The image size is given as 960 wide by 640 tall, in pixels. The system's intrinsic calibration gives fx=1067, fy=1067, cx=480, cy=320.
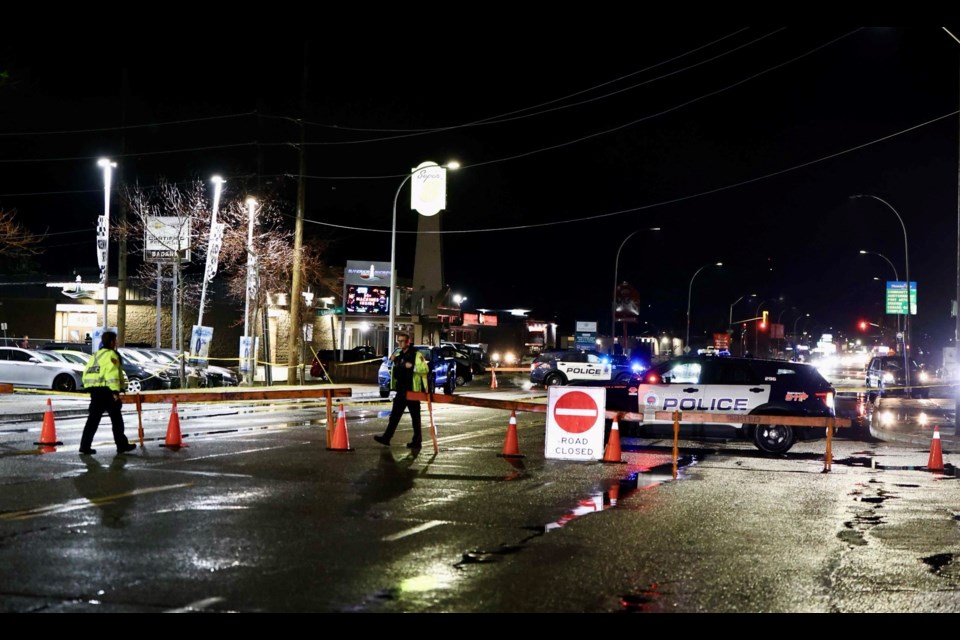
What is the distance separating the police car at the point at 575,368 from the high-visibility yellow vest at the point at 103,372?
26.5 meters

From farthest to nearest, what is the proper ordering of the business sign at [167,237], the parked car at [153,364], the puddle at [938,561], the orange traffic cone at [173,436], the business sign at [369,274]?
the business sign at [369,274] → the business sign at [167,237] → the parked car at [153,364] → the orange traffic cone at [173,436] → the puddle at [938,561]

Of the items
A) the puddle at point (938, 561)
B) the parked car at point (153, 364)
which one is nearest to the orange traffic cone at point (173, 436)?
the puddle at point (938, 561)

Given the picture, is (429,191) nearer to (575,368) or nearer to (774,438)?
(575,368)

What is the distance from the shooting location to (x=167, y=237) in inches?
1524

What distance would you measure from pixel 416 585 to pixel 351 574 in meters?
0.57

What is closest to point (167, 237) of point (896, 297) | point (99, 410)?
point (99, 410)

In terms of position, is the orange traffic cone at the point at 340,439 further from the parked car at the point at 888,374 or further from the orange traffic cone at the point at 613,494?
the parked car at the point at 888,374

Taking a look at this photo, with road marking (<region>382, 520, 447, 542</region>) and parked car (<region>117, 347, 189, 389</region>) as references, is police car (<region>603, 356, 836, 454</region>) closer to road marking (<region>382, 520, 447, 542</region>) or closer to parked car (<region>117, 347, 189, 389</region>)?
road marking (<region>382, 520, 447, 542</region>)

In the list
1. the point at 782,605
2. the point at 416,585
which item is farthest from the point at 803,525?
the point at 416,585

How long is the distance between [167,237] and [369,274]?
10.8 meters

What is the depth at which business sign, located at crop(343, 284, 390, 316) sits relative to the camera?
4672cm

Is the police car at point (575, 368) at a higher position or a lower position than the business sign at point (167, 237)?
lower

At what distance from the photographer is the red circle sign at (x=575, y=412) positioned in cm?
1551
